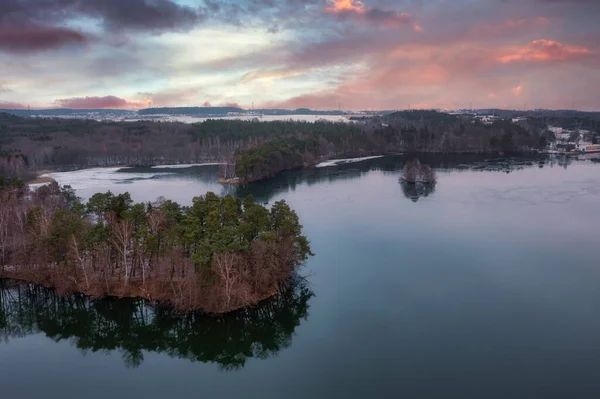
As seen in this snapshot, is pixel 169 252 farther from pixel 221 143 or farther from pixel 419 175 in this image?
pixel 221 143

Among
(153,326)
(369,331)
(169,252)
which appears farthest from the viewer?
(169,252)

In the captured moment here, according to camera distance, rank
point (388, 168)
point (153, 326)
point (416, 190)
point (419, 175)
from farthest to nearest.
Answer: point (388, 168) → point (419, 175) → point (416, 190) → point (153, 326)

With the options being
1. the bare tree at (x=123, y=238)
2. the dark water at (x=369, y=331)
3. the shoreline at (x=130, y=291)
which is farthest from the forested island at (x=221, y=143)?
the shoreline at (x=130, y=291)

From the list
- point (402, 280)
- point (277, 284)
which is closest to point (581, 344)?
point (402, 280)

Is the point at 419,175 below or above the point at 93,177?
above

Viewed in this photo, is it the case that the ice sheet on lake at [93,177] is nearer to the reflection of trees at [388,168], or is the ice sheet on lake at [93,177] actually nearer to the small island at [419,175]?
the reflection of trees at [388,168]

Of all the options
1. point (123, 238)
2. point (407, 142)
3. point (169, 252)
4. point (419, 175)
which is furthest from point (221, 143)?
point (169, 252)

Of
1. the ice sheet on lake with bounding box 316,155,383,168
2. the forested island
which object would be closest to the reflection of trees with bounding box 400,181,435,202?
the forested island

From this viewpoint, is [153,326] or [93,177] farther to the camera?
[93,177]
